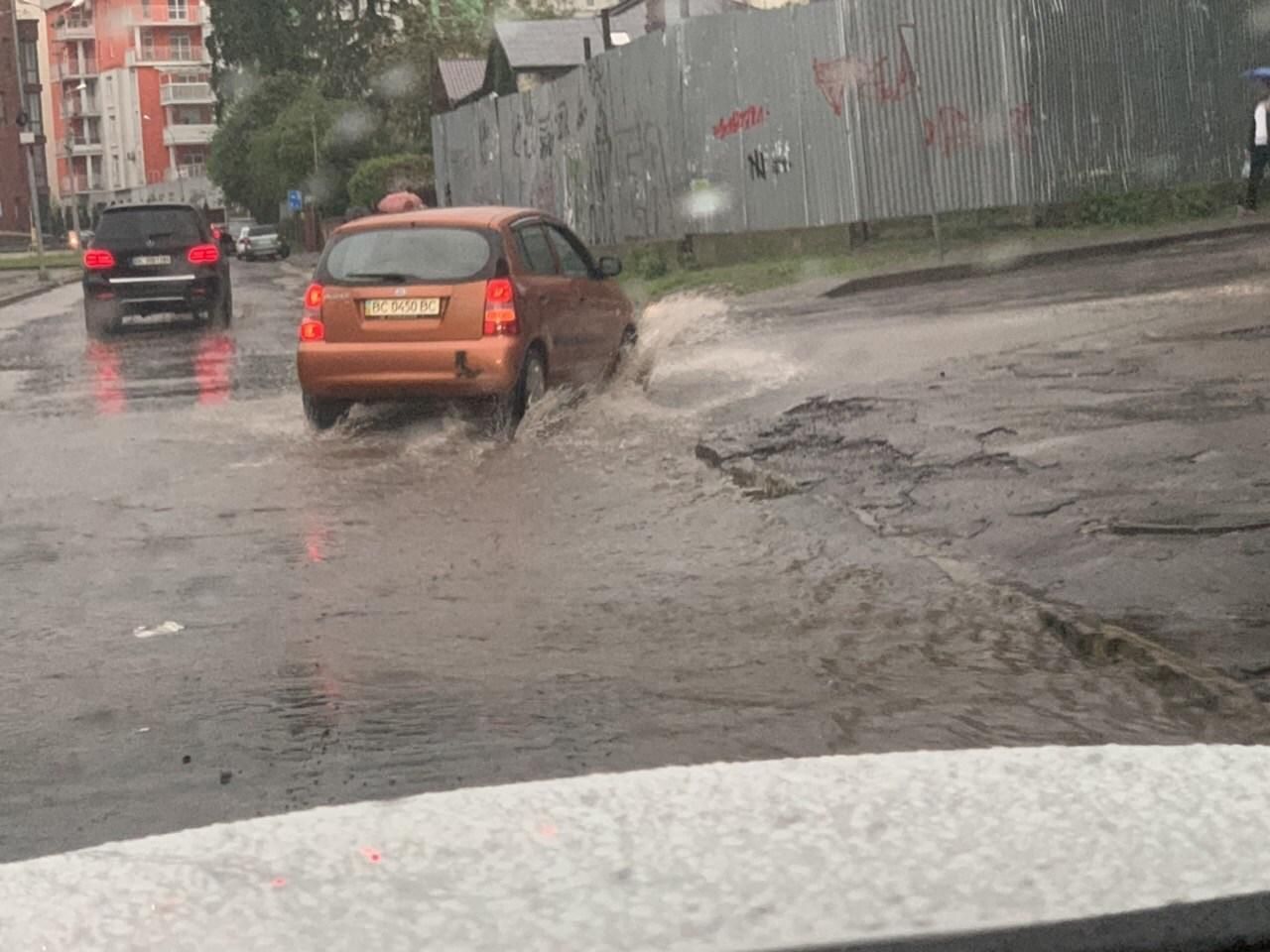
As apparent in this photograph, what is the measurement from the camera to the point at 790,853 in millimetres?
3125

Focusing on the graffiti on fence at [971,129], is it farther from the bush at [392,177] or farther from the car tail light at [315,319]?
the bush at [392,177]

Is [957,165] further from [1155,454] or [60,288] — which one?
[60,288]

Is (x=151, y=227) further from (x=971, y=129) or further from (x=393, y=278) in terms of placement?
(x=393, y=278)

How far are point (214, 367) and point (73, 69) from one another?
124907 millimetres

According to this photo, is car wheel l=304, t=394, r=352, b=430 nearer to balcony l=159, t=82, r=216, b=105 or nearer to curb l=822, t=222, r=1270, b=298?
curb l=822, t=222, r=1270, b=298

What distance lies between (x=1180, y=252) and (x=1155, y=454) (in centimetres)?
1122

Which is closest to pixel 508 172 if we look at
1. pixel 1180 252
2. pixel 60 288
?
pixel 60 288

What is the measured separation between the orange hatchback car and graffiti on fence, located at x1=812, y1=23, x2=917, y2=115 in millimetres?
10727

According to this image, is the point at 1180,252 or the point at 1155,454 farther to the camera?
the point at 1180,252

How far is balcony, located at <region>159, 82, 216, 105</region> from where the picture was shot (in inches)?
5453

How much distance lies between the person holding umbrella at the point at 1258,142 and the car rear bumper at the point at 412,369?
39.7 feet

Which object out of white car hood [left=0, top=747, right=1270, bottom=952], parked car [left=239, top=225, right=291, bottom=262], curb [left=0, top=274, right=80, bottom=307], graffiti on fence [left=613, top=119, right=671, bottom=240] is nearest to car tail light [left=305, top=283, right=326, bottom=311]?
white car hood [left=0, top=747, right=1270, bottom=952]

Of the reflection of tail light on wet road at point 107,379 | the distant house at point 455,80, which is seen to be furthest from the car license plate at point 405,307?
the distant house at point 455,80

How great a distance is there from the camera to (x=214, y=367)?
67.7 ft
